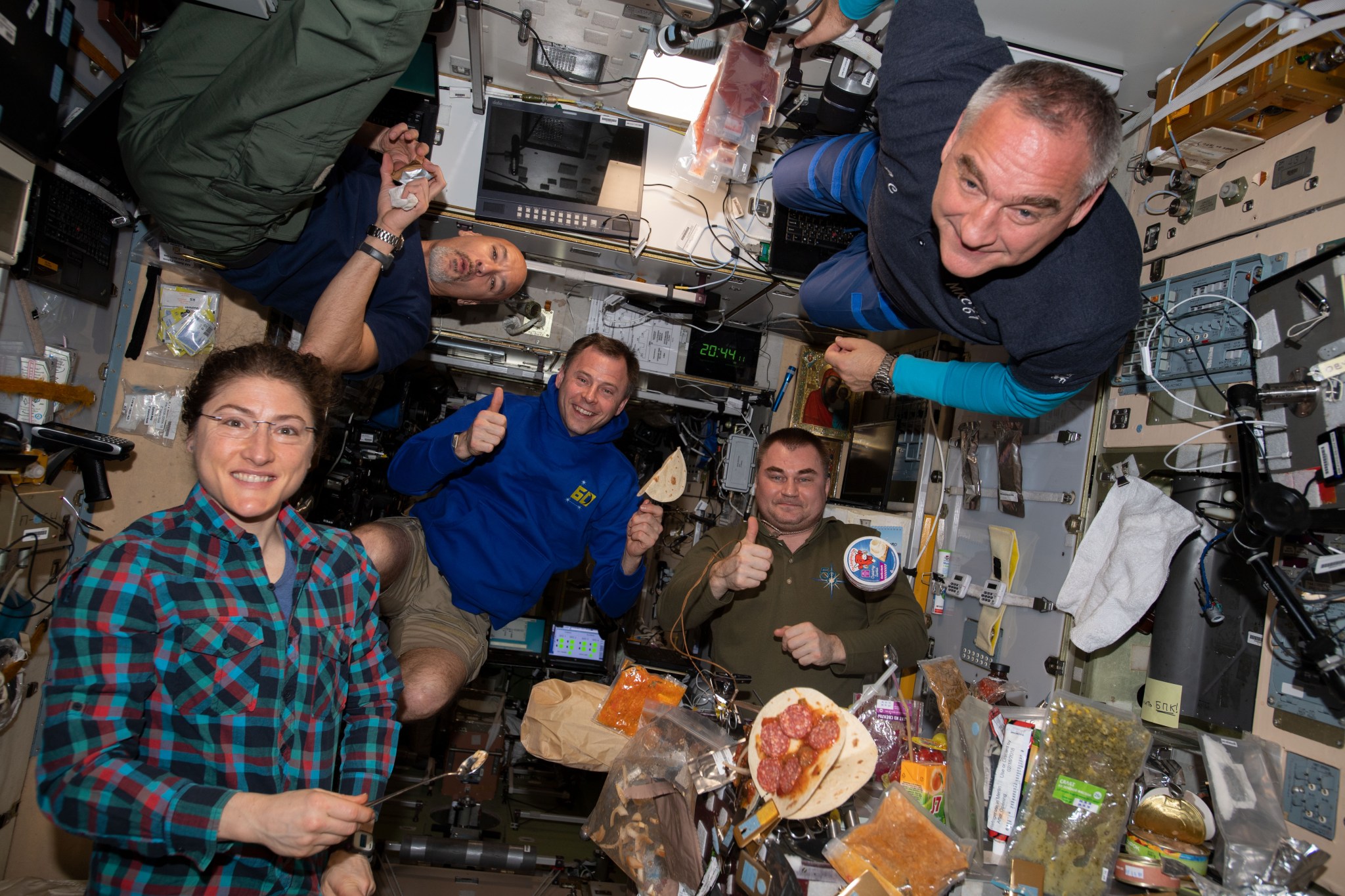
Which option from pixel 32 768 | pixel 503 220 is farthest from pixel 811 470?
pixel 32 768

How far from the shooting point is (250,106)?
73.2 inches

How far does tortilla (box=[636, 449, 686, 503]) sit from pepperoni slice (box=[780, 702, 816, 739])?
3.72ft

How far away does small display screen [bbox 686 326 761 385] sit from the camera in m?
4.07

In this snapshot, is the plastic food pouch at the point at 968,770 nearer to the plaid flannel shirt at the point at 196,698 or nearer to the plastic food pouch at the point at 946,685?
the plastic food pouch at the point at 946,685

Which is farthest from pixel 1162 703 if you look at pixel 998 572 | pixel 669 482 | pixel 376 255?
pixel 376 255

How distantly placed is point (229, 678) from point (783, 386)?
3.36 m

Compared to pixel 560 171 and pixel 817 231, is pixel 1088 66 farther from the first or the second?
pixel 560 171

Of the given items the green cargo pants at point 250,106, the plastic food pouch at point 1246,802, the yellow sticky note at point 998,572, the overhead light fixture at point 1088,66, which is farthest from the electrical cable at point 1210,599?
the green cargo pants at point 250,106

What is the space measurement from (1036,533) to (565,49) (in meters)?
2.75

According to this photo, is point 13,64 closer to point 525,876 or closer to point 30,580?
point 30,580

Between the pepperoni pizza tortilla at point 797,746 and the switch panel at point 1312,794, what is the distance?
45.0 inches

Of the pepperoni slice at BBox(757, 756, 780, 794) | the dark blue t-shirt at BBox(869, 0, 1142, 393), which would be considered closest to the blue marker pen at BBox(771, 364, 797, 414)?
→ the dark blue t-shirt at BBox(869, 0, 1142, 393)

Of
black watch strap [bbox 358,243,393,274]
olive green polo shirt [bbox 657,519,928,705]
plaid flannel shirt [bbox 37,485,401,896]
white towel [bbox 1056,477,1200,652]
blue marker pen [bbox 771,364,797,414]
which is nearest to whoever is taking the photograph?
plaid flannel shirt [bbox 37,485,401,896]

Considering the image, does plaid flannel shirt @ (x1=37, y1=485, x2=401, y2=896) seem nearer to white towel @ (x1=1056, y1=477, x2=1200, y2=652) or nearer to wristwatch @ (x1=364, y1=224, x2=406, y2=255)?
wristwatch @ (x1=364, y1=224, x2=406, y2=255)
